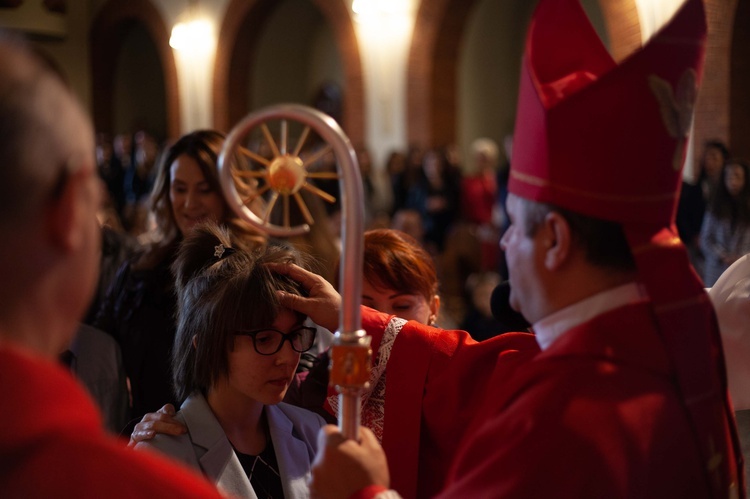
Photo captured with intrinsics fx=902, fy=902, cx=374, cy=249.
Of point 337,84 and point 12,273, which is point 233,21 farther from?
point 12,273

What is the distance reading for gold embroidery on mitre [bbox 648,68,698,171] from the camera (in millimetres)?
1344

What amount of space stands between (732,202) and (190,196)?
4521 mm

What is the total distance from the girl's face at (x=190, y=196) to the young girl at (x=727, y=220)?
14.1ft

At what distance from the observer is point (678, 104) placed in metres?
1.36

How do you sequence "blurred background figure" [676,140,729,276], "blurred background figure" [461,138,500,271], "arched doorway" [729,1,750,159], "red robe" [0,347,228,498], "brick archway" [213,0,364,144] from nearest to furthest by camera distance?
"red robe" [0,347,228,498]
"blurred background figure" [676,140,729,276]
"arched doorway" [729,1,750,159]
"blurred background figure" [461,138,500,271]
"brick archway" [213,0,364,144]

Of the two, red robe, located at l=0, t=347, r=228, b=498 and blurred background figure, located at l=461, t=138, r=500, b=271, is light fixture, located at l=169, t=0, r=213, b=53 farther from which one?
red robe, located at l=0, t=347, r=228, b=498

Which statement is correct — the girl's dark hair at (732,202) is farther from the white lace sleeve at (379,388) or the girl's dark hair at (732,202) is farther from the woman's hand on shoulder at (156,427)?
the woman's hand on shoulder at (156,427)

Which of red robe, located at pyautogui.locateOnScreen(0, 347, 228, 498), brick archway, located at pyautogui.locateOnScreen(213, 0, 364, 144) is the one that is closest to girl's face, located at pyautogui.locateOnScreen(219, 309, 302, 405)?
red robe, located at pyautogui.locateOnScreen(0, 347, 228, 498)

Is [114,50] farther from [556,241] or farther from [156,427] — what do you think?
[556,241]

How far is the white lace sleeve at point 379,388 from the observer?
1.93 m

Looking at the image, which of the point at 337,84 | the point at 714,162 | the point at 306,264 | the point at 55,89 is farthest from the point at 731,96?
the point at 337,84

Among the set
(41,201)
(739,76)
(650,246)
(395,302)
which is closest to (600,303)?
(650,246)

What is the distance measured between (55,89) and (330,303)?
3.42ft

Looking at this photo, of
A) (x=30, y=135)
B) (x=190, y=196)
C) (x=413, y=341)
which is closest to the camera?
(x=30, y=135)
